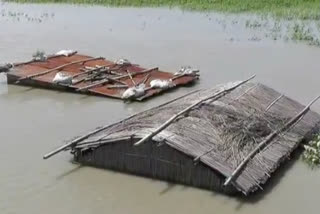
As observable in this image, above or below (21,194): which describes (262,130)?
above

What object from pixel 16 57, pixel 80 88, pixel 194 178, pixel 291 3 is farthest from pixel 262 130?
pixel 291 3

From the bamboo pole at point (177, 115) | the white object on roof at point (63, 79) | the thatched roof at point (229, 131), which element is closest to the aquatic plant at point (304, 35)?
the bamboo pole at point (177, 115)

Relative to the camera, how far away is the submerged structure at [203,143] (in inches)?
295

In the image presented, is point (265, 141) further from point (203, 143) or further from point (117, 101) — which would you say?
point (117, 101)

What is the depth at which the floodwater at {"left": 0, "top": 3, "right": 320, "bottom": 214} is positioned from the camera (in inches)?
293

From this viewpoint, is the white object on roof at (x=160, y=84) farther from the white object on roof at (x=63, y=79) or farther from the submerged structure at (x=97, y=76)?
the white object on roof at (x=63, y=79)

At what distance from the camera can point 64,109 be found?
1115cm

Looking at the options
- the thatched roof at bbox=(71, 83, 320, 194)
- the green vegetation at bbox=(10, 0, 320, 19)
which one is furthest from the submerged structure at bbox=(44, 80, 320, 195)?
the green vegetation at bbox=(10, 0, 320, 19)

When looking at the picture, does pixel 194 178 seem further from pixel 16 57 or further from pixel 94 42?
pixel 94 42

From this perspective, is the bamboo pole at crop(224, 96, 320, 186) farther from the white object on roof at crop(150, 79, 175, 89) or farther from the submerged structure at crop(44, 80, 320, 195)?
the white object on roof at crop(150, 79, 175, 89)

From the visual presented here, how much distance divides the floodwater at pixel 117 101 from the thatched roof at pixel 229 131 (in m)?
0.33

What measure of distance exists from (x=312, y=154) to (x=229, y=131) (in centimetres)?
141

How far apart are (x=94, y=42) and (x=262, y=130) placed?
30.5 feet

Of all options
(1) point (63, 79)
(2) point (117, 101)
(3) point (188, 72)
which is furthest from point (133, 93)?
(3) point (188, 72)
